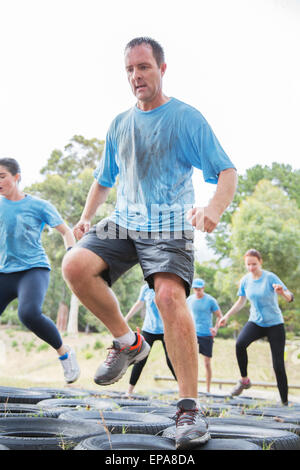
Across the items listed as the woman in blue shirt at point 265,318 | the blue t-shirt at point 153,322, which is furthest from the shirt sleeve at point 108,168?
the blue t-shirt at point 153,322

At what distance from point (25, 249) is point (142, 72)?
2.39m

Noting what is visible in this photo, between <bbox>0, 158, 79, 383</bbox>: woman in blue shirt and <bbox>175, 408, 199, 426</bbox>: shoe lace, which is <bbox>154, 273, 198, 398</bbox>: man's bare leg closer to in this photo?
<bbox>175, 408, 199, 426</bbox>: shoe lace

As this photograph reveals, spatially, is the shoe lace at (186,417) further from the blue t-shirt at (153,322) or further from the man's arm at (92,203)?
the blue t-shirt at (153,322)

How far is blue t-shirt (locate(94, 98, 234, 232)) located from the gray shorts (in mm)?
58

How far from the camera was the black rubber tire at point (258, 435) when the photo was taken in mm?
2502

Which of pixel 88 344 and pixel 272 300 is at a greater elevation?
pixel 88 344

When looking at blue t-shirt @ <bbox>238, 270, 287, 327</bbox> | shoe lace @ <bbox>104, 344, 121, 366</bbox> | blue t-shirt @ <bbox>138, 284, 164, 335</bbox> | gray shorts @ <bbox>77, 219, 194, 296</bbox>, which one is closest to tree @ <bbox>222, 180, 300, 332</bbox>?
blue t-shirt @ <bbox>138, 284, 164, 335</bbox>

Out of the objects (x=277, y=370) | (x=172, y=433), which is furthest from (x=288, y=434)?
(x=277, y=370)

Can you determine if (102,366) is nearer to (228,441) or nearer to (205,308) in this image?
(228,441)

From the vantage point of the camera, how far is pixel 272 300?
589 centimetres

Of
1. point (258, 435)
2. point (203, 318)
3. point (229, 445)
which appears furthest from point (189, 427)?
point (203, 318)

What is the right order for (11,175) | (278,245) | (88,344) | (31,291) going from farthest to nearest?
(278,245) < (88,344) < (11,175) < (31,291)

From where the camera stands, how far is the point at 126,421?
3.13 m

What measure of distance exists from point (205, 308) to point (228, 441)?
245 inches
